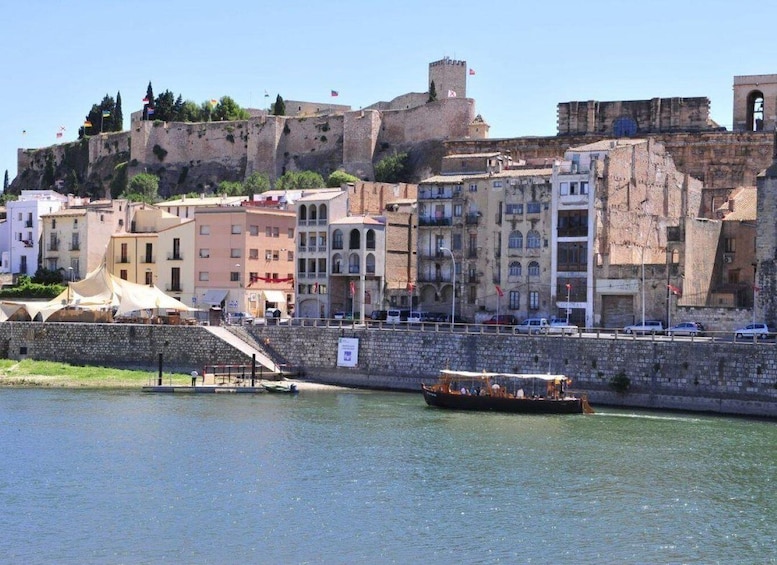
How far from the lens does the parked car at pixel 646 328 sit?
61.1 m

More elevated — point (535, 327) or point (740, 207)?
point (740, 207)

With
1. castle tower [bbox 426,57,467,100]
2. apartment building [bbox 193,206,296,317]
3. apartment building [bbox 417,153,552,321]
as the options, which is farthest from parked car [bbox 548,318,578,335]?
castle tower [bbox 426,57,467,100]

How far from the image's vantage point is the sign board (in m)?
64.4

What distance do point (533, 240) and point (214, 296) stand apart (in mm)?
19529

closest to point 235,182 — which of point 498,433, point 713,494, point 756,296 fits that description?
point 756,296

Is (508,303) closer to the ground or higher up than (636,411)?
higher up

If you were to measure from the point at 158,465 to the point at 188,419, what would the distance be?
9179 millimetres

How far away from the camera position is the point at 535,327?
63.5m

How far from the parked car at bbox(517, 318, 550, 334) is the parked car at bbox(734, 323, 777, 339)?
8.40m

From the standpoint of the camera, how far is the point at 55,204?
9319 centimetres

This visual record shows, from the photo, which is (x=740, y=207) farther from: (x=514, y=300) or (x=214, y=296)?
(x=214, y=296)

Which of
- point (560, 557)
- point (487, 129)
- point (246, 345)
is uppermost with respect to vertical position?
point (487, 129)

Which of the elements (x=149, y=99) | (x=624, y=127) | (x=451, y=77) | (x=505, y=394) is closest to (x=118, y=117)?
(x=149, y=99)

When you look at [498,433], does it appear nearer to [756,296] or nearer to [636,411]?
[636,411]
